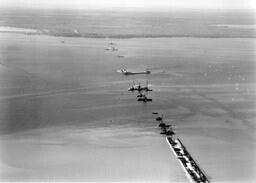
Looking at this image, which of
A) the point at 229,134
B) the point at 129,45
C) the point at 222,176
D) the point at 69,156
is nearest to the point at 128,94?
the point at 229,134

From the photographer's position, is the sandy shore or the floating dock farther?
the sandy shore

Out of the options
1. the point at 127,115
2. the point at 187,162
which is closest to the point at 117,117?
the point at 127,115

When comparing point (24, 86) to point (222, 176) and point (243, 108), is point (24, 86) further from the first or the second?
point (222, 176)

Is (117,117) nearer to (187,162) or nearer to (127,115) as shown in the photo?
(127,115)
